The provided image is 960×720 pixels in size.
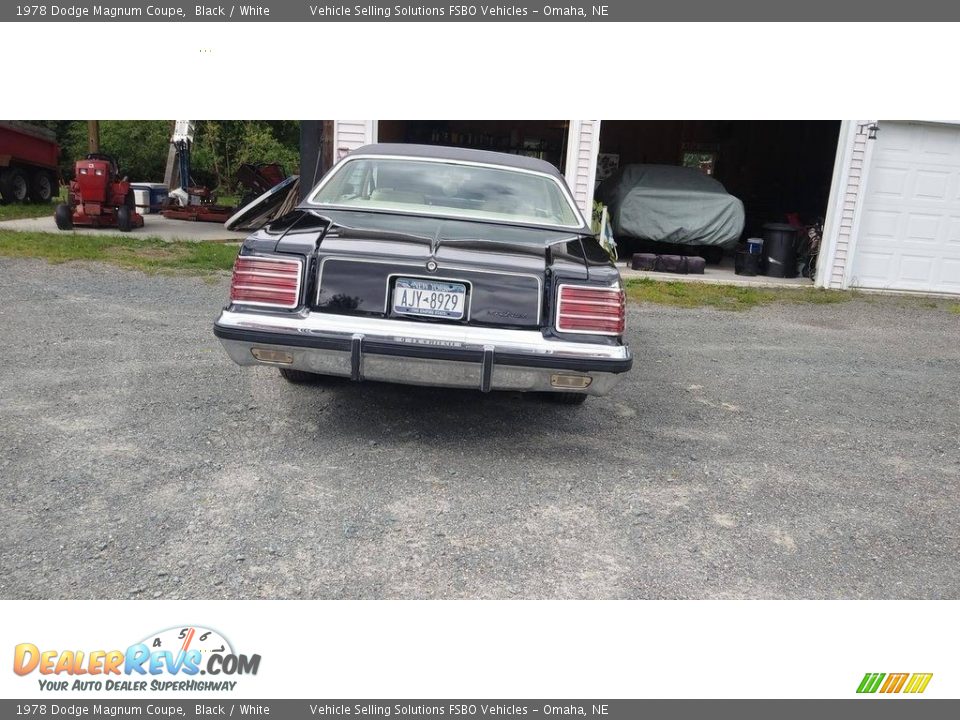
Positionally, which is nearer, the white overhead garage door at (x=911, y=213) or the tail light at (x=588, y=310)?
the tail light at (x=588, y=310)

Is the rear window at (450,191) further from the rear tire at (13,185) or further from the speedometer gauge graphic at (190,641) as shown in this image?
the rear tire at (13,185)

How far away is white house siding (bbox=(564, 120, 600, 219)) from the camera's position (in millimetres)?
10477

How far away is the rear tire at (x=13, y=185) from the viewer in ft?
50.3

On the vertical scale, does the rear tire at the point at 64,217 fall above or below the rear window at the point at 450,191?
below

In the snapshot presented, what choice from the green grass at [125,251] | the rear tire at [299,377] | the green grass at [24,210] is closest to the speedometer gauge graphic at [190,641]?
the rear tire at [299,377]

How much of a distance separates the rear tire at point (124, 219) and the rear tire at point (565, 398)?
933 cm

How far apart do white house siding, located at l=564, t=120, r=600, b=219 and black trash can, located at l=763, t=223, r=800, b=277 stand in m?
2.87

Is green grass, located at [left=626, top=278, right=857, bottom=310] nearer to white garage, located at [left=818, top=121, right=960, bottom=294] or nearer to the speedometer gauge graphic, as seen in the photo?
white garage, located at [left=818, top=121, right=960, bottom=294]

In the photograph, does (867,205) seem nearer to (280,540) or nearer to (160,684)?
(280,540)

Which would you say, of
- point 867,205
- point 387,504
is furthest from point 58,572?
point 867,205

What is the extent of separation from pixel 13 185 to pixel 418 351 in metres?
15.6

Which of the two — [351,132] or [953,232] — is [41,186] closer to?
[351,132]

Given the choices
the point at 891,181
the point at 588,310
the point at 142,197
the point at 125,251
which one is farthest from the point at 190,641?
the point at 142,197

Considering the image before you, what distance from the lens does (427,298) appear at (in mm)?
3516
